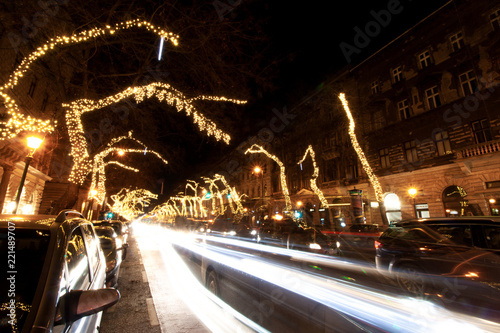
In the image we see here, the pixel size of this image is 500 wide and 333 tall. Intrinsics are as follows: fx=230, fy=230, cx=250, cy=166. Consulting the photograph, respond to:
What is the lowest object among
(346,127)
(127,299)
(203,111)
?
(127,299)

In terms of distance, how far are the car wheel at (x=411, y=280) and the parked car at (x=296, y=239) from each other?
2780 mm

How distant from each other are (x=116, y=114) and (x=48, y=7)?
716 cm

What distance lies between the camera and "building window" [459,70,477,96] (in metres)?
17.3

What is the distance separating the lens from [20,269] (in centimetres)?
182

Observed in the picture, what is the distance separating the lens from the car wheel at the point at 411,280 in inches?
211

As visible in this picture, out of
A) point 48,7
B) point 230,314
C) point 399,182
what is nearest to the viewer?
point 230,314

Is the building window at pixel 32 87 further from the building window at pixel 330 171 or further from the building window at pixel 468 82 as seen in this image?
the building window at pixel 468 82

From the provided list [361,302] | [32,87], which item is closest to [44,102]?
[32,87]

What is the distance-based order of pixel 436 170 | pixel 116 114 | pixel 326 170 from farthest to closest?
pixel 326 170
pixel 436 170
pixel 116 114

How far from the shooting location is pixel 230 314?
173 inches

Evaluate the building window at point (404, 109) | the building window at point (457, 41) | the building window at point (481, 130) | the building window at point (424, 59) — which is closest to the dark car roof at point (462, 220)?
the building window at point (481, 130)

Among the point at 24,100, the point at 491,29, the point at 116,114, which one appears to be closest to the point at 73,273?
the point at 116,114

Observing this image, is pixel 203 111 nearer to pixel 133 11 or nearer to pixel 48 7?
pixel 133 11

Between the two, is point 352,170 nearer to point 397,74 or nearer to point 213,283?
A: point 397,74
